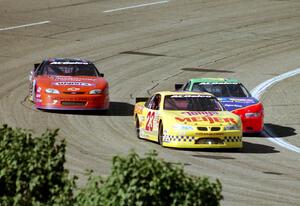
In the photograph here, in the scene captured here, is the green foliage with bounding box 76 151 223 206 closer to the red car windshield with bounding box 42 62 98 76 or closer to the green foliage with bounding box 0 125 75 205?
the green foliage with bounding box 0 125 75 205

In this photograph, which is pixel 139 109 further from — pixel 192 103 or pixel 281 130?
pixel 281 130

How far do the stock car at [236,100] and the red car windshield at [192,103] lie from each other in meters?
1.25

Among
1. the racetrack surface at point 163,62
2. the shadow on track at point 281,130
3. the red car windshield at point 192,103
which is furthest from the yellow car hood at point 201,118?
the shadow on track at point 281,130

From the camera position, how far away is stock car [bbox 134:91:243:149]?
20.0m

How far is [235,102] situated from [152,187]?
616 inches

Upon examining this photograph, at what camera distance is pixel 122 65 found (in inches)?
1358

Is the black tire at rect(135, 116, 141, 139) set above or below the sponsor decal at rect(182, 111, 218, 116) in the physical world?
below

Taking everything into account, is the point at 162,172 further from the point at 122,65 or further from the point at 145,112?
the point at 122,65

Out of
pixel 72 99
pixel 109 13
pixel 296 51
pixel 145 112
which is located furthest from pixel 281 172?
pixel 109 13

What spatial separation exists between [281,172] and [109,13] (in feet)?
91.3

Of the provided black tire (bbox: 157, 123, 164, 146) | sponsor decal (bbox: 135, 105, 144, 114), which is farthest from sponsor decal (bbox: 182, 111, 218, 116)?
sponsor decal (bbox: 135, 105, 144, 114)

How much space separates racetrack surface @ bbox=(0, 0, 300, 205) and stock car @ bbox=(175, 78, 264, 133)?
42 cm

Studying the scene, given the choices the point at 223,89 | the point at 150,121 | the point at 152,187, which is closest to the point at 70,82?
the point at 223,89

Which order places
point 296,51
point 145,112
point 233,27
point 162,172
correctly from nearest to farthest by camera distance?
point 162,172
point 145,112
point 296,51
point 233,27
